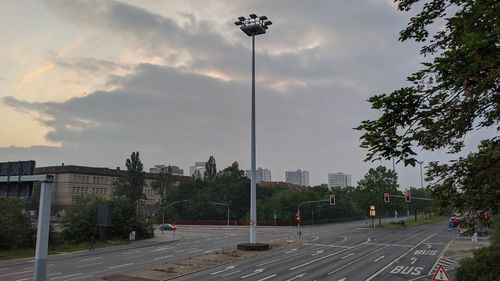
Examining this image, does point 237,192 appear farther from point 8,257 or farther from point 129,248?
point 8,257

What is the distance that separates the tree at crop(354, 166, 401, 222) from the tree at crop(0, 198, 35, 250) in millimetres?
61524

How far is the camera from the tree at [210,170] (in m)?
126

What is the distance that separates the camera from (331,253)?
1633 inches

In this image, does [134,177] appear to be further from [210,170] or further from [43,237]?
[43,237]

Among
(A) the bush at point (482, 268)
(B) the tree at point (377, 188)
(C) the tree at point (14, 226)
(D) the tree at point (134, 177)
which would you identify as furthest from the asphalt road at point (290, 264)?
(D) the tree at point (134, 177)

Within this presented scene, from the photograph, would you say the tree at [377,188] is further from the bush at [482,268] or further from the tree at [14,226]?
the bush at [482,268]

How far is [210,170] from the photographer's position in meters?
128

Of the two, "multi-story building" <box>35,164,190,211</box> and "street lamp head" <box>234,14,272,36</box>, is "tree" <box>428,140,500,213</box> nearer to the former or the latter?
"street lamp head" <box>234,14,272,36</box>

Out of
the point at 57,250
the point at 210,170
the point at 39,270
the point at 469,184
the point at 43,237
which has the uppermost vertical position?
the point at 210,170

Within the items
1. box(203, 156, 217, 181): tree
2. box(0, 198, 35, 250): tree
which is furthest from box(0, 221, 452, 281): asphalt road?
box(203, 156, 217, 181): tree

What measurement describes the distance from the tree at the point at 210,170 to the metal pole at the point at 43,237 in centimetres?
10719

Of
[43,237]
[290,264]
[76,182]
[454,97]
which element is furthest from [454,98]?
[76,182]

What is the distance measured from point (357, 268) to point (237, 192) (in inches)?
3474

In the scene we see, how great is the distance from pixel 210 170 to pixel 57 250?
268 ft
